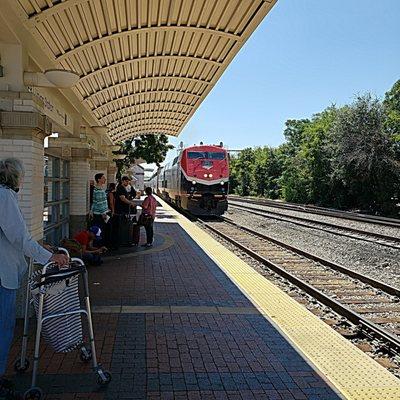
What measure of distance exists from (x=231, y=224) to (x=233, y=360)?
1684 centimetres

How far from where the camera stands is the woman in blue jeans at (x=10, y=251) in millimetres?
3672

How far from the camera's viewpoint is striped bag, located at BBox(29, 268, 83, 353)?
4102 millimetres

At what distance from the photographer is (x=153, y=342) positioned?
17.4 feet

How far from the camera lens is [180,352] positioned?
16.5ft

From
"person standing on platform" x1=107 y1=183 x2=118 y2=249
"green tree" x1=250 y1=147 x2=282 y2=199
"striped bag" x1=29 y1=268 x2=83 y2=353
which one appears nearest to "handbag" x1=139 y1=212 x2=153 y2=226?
"person standing on platform" x1=107 y1=183 x2=118 y2=249

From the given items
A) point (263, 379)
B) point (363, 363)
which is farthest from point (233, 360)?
point (363, 363)

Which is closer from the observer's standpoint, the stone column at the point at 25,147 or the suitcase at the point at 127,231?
the stone column at the point at 25,147

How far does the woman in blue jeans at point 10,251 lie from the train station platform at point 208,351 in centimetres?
63

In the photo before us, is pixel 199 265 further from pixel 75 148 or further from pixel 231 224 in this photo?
pixel 231 224

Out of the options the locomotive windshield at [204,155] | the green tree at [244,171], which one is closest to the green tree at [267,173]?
the green tree at [244,171]

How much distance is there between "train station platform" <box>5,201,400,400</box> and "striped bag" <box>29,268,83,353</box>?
14.0 inches


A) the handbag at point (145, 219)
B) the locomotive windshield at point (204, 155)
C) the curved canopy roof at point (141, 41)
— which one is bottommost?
the handbag at point (145, 219)

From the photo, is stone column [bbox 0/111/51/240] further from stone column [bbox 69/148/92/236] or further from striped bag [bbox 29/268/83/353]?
stone column [bbox 69/148/92/236]

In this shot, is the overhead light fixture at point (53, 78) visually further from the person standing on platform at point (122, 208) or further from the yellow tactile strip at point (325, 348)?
the person standing on platform at point (122, 208)
